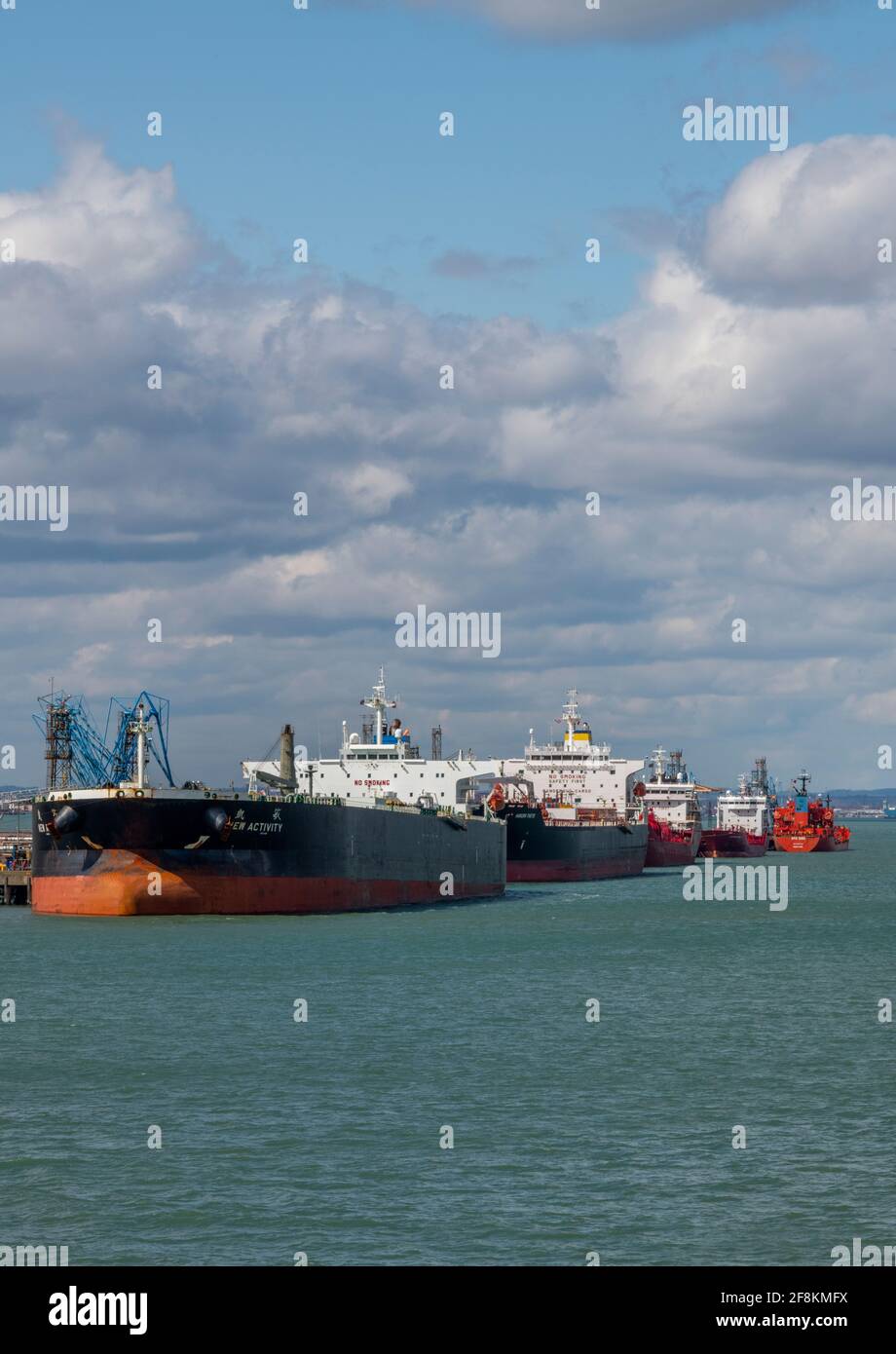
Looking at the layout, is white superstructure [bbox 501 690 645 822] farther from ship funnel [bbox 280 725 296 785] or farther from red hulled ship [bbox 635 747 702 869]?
ship funnel [bbox 280 725 296 785]

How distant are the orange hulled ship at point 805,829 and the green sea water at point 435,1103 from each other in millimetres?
134319

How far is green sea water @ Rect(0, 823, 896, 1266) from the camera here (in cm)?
2166

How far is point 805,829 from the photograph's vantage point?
188 m

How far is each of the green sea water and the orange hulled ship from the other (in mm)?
134319

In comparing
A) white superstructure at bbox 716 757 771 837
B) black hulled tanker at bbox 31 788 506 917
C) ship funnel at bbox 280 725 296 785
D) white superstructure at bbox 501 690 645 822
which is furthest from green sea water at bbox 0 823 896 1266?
white superstructure at bbox 716 757 771 837

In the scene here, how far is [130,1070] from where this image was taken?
31766 millimetres

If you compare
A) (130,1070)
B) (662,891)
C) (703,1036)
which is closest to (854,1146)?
(703,1036)

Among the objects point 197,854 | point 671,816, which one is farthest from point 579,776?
point 197,854

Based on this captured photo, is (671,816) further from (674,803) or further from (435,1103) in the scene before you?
(435,1103)

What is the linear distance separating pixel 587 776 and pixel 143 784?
6607cm

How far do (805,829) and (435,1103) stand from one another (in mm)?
164857

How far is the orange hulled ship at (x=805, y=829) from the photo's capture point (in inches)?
7328

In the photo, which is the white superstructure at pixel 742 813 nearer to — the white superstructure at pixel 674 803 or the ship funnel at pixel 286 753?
the white superstructure at pixel 674 803
